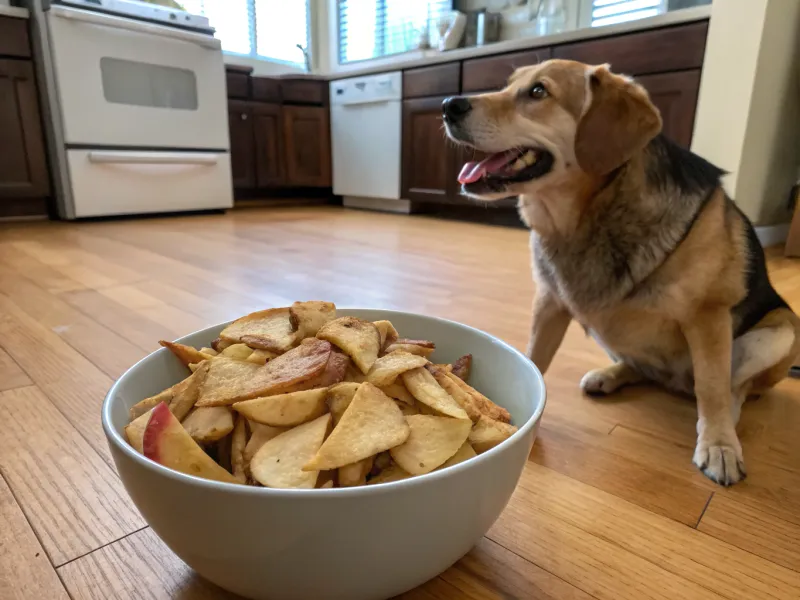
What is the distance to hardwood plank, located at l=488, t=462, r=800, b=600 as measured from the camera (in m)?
0.58

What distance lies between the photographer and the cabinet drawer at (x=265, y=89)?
445cm

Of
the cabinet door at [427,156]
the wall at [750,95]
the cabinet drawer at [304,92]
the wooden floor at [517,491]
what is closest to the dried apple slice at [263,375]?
the wooden floor at [517,491]

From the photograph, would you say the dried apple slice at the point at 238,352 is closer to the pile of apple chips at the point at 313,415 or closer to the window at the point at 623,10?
the pile of apple chips at the point at 313,415

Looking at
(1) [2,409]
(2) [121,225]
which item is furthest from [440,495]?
(2) [121,225]

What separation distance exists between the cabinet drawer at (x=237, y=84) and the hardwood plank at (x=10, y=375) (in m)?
3.65

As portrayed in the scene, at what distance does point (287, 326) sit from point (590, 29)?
111 inches

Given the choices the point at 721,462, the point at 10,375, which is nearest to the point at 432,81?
the point at 10,375

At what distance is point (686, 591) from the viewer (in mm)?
567

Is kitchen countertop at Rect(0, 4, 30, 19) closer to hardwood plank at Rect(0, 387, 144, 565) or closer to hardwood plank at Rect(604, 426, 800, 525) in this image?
hardwood plank at Rect(0, 387, 144, 565)

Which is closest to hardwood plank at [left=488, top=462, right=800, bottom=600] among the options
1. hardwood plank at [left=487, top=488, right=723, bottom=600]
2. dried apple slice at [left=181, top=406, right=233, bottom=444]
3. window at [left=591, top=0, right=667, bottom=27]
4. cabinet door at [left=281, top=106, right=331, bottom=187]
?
hardwood plank at [left=487, top=488, right=723, bottom=600]

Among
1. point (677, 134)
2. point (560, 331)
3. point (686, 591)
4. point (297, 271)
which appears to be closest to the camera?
point (686, 591)

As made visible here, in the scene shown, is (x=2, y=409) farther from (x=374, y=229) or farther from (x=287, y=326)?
(x=374, y=229)

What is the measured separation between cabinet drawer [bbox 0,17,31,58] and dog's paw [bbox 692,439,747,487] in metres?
4.08

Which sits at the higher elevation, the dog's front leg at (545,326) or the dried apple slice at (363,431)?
the dried apple slice at (363,431)
